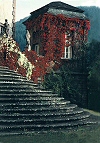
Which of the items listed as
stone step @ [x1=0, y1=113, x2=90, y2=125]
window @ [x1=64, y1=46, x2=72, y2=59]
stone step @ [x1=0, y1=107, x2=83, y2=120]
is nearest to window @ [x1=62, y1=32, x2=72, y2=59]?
window @ [x1=64, y1=46, x2=72, y2=59]

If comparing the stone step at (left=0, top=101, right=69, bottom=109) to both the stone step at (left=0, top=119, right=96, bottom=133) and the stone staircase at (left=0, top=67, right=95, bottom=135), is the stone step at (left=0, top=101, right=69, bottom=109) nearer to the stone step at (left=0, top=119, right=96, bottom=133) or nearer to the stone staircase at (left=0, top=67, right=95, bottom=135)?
the stone staircase at (left=0, top=67, right=95, bottom=135)

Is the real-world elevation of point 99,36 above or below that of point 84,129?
above

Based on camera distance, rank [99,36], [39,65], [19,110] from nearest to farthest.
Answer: [19,110], [39,65], [99,36]

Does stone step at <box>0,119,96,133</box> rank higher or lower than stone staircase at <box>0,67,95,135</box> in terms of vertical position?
lower

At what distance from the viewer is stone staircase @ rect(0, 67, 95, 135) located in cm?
1025

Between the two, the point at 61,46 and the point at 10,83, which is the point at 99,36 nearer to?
the point at 61,46

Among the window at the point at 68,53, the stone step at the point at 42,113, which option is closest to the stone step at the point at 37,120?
the stone step at the point at 42,113

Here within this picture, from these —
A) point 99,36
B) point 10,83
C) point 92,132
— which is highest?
point 99,36

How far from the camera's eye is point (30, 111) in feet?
35.8

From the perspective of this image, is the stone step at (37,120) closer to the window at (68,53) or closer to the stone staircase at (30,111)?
the stone staircase at (30,111)

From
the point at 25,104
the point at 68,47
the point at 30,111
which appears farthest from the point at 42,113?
the point at 68,47

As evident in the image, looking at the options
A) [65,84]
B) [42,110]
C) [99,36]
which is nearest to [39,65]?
[65,84]

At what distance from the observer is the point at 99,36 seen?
201 feet

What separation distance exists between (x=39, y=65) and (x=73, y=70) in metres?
3.59
